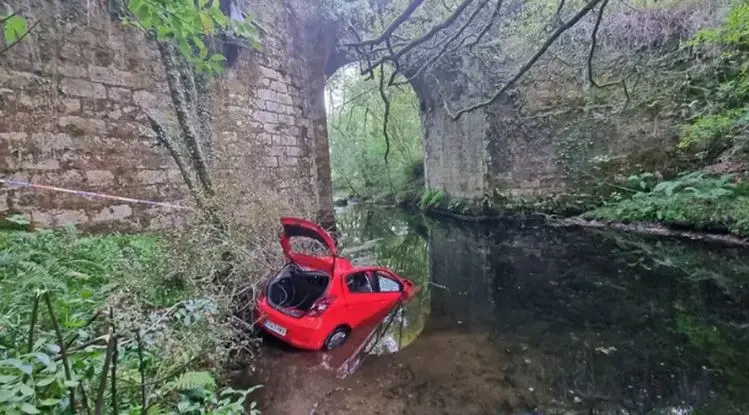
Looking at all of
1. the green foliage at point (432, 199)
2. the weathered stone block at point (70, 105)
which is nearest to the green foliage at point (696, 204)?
the green foliage at point (432, 199)

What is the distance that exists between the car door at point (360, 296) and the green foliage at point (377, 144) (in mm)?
13640

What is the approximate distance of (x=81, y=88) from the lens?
17.3 ft

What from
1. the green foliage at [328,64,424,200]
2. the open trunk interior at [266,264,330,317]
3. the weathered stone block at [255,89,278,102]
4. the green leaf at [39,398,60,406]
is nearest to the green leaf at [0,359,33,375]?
the green leaf at [39,398,60,406]

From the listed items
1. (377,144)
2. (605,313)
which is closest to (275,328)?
(605,313)

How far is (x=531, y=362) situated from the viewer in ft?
14.2

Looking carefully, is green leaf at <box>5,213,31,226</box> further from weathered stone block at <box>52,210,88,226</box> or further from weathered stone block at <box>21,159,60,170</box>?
weathered stone block at <box>21,159,60,170</box>

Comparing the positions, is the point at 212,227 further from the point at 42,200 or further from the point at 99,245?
the point at 42,200

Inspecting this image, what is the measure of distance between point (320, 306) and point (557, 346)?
8.68 feet

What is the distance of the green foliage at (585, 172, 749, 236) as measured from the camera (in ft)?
26.6

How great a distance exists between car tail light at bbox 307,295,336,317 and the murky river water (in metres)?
0.48

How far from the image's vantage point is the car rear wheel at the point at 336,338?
473 cm

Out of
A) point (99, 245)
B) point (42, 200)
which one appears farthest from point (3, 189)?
point (99, 245)

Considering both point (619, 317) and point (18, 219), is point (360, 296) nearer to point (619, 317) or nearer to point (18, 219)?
point (619, 317)

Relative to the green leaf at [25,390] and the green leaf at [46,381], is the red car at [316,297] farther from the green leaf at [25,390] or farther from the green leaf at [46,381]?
the green leaf at [25,390]
